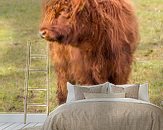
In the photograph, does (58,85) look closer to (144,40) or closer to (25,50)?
(25,50)

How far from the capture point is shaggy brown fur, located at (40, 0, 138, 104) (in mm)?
5121

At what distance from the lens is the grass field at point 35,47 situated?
5.63 metres

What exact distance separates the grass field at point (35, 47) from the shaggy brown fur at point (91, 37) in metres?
0.24

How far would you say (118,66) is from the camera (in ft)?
17.3

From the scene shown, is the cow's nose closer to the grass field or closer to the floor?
the grass field

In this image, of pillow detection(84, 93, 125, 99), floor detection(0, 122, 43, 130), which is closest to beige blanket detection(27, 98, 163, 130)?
pillow detection(84, 93, 125, 99)

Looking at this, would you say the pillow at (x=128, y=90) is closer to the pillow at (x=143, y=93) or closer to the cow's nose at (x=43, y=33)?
the pillow at (x=143, y=93)

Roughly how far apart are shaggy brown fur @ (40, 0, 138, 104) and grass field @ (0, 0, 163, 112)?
24 centimetres

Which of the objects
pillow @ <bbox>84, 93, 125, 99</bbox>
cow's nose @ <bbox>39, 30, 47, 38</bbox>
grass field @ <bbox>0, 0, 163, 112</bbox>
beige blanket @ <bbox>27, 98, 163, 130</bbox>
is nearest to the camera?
beige blanket @ <bbox>27, 98, 163, 130</bbox>

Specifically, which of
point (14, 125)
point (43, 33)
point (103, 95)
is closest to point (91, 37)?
point (43, 33)

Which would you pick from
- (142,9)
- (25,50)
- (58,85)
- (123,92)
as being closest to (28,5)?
(25,50)

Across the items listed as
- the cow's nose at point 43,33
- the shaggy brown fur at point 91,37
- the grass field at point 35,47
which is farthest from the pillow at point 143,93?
the cow's nose at point 43,33

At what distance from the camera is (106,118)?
3.65 metres

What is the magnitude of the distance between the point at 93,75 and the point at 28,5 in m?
1.31
